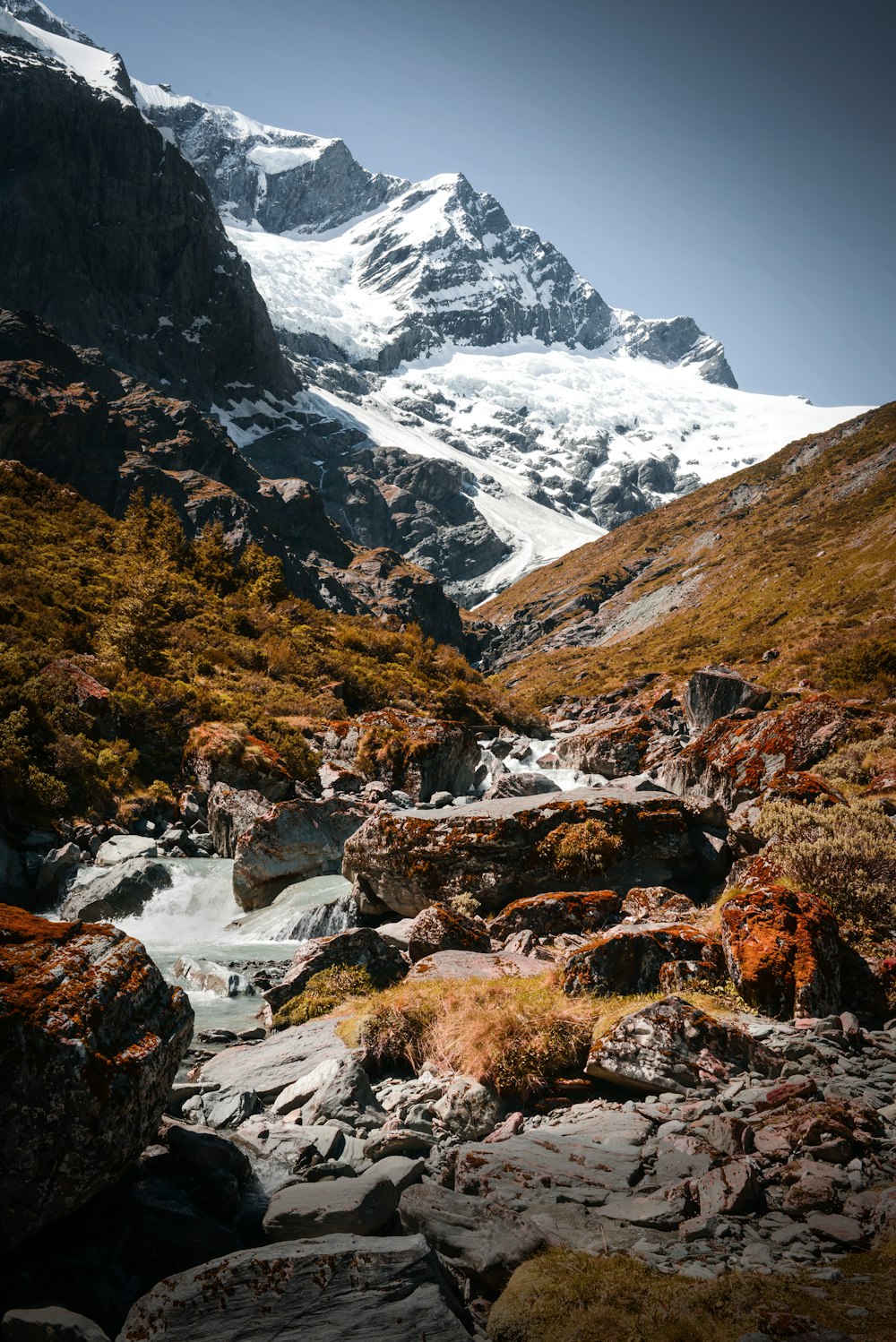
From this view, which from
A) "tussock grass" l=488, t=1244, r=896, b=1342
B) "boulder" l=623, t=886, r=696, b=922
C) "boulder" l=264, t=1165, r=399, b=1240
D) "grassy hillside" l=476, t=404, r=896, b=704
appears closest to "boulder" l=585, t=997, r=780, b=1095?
"boulder" l=264, t=1165, r=399, b=1240

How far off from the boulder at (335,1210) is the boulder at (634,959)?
187 inches

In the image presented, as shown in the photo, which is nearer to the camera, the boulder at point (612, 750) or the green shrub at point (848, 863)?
the green shrub at point (848, 863)

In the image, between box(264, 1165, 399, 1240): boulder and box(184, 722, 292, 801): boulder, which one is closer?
box(264, 1165, 399, 1240): boulder

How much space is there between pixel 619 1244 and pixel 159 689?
30207 millimetres

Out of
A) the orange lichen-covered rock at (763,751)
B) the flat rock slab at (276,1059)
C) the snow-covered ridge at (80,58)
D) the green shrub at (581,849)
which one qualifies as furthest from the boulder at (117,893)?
the snow-covered ridge at (80,58)

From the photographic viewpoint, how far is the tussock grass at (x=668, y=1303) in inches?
152

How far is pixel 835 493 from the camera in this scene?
311ft

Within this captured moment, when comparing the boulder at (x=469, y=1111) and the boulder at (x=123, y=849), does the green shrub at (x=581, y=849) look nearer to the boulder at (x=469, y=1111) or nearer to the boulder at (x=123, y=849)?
the boulder at (x=469, y=1111)

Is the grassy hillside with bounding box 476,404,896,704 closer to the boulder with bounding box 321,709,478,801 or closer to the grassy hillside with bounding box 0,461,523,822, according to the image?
the boulder with bounding box 321,709,478,801

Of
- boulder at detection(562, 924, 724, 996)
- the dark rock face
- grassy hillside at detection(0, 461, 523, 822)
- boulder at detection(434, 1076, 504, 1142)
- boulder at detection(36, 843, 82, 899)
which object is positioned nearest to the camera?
boulder at detection(434, 1076, 504, 1142)

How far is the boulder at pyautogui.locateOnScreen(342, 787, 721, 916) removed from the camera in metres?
15.5

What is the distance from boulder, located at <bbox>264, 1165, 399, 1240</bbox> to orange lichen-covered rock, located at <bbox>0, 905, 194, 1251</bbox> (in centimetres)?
132

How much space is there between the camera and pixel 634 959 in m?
10.3

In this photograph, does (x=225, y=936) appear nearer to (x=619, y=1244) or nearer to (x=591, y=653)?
(x=619, y=1244)
